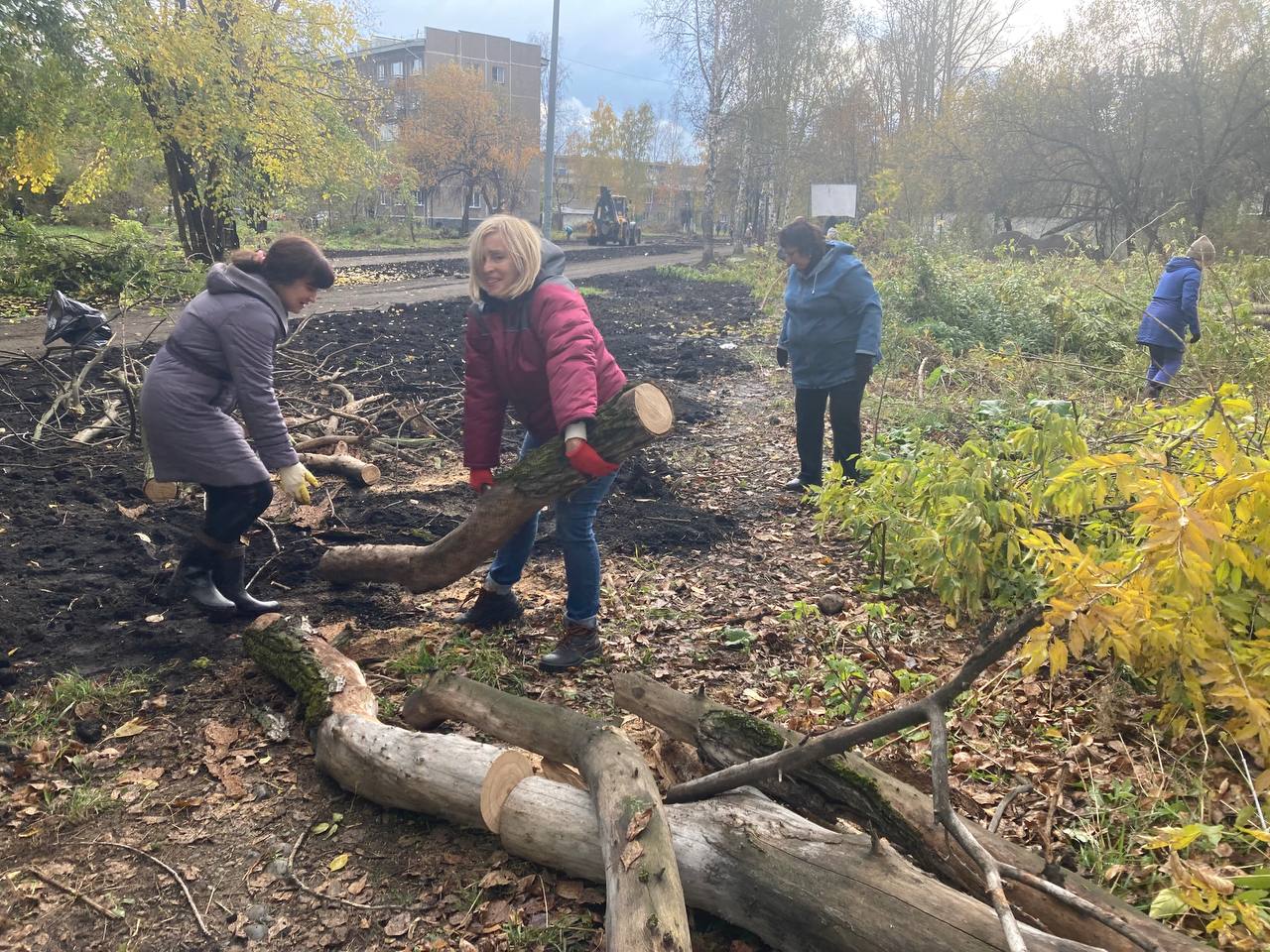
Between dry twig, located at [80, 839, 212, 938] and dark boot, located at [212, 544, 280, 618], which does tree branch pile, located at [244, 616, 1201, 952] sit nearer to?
dry twig, located at [80, 839, 212, 938]

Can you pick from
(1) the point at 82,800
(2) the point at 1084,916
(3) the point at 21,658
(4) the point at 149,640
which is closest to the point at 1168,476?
(2) the point at 1084,916

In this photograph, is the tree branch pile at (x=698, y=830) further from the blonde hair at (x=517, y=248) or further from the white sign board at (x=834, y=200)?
the white sign board at (x=834, y=200)

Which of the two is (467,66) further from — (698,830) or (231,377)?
(698,830)

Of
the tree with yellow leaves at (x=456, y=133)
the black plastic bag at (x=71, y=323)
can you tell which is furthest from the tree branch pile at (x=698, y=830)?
the tree with yellow leaves at (x=456, y=133)

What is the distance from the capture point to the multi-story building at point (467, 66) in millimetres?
56125

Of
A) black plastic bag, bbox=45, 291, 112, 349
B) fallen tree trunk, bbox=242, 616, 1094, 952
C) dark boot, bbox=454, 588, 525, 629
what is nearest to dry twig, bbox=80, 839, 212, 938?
fallen tree trunk, bbox=242, 616, 1094, 952

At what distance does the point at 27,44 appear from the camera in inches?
522

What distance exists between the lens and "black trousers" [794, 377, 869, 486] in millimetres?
5688

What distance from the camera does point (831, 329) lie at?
18.2ft

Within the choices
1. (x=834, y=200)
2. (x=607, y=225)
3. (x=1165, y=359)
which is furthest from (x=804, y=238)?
(x=607, y=225)

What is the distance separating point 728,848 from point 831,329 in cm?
399

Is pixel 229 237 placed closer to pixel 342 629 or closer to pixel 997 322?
pixel 997 322

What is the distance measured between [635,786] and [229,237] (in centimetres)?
1780

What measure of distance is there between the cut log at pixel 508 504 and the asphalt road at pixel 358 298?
3913 millimetres
